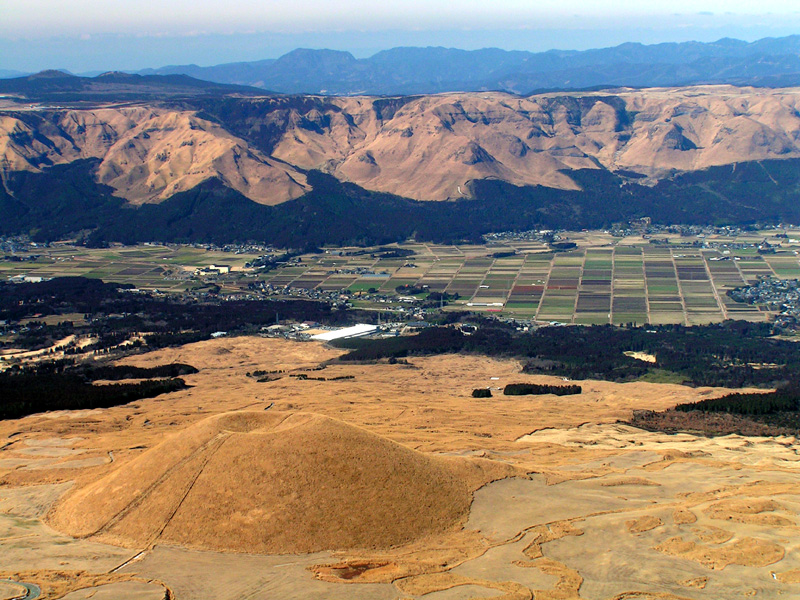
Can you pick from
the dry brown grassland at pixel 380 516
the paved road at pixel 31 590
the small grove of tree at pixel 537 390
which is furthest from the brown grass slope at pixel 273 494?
the small grove of tree at pixel 537 390

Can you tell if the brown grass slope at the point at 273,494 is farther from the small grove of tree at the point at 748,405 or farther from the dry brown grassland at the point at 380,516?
the small grove of tree at the point at 748,405

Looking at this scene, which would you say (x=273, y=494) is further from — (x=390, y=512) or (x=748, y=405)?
(x=748, y=405)

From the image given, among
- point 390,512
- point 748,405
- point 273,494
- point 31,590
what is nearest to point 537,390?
point 748,405

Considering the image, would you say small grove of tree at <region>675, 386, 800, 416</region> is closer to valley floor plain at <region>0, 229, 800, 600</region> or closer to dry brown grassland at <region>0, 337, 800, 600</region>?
valley floor plain at <region>0, 229, 800, 600</region>

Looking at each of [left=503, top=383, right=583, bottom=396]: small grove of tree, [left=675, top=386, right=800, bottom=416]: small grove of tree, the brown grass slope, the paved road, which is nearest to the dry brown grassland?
the brown grass slope

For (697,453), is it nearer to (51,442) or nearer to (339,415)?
(339,415)

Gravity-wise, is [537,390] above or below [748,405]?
below
